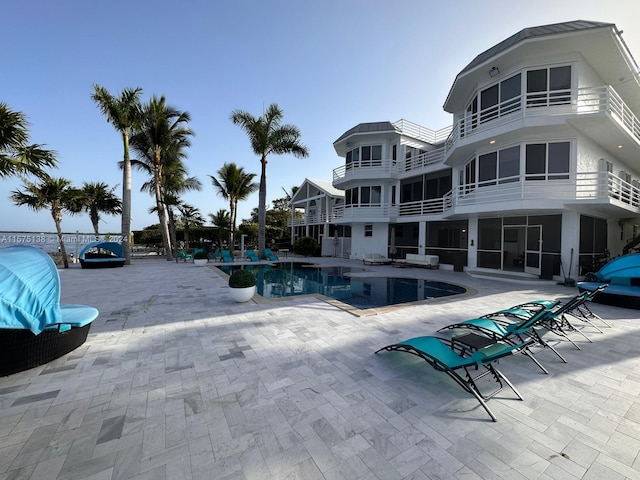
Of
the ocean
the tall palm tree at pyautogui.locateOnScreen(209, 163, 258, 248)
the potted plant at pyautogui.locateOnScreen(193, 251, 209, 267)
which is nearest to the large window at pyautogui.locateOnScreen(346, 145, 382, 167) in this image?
the tall palm tree at pyautogui.locateOnScreen(209, 163, 258, 248)

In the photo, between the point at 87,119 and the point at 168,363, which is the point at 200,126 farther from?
the point at 168,363

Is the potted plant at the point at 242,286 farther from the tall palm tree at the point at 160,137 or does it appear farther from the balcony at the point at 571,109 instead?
the tall palm tree at the point at 160,137

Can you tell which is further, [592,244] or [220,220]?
[220,220]

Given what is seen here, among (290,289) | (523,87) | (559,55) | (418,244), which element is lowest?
(290,289)

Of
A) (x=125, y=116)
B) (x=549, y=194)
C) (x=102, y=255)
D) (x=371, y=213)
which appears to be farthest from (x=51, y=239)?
(x=549, y=194)

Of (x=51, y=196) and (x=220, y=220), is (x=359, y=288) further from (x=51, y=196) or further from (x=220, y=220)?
(x=220, y=220)

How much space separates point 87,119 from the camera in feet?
48.8

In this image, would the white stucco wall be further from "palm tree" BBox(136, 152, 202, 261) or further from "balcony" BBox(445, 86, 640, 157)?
"palm tree" BBox(136, 152, 202, 261)

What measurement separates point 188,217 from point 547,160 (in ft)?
78.7

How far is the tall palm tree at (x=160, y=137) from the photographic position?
55.3 ft

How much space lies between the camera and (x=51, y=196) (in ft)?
43.5

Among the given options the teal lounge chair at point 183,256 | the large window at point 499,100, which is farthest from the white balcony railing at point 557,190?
the teal lounge chair at point 183,256

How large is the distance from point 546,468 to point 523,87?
1368 cm

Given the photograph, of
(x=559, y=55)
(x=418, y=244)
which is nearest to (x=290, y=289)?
(x=418, y=244)
